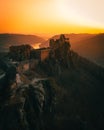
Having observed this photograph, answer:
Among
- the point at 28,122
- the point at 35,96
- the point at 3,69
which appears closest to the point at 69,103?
the point at 35,96

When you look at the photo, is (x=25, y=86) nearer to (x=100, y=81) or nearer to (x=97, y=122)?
(x=97, y=122)

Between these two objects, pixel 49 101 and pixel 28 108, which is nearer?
pixel 28 108

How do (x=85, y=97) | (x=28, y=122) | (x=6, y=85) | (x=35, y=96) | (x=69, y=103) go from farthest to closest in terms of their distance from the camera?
(x=85, y=97) < (x=69, y=103) < (x=6, y=85) < (x=35, y=96) < (x=28, y=122)

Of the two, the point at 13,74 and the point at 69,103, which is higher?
the point at 13,74

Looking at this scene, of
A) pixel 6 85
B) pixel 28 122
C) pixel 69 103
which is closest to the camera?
pixel 28 122

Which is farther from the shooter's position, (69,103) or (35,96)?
(69,103)

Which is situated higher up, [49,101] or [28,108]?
[28,108]

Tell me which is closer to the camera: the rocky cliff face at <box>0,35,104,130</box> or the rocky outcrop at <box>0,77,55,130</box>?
the rocky outcrop at <box>0,77,55,130</box>

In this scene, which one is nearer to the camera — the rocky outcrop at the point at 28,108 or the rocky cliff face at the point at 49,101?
the rocky outcrop at the point at 28,108

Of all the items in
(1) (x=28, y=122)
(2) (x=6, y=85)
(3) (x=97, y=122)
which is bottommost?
(3) (x=97, y=122)

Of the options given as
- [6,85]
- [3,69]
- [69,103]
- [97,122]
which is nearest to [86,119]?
[97,122]

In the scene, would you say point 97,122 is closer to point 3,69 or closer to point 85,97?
point 85,97
